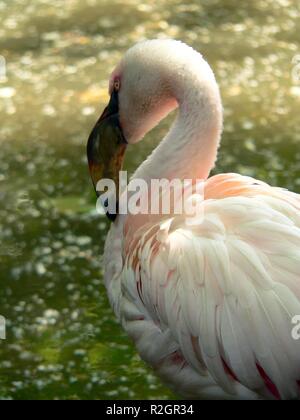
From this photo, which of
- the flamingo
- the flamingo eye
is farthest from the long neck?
the flamingo eye

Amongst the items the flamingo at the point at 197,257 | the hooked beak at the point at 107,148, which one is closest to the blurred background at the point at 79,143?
the flamingo at the point at 197,257

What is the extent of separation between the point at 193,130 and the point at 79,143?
1683mm

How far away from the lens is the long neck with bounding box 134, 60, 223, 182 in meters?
2.39

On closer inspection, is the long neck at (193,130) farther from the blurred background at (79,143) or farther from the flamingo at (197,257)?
the blurred background at (79,143)

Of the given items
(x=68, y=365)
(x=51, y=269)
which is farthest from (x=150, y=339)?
(x=51, y=269)

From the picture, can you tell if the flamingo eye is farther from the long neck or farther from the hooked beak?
the long neck

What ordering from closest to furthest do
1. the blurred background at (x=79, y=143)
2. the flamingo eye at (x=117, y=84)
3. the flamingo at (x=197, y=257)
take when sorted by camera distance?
the flamingo at (x=197, y=257)
the flamingo eye at (x=117, y=84)
the blurred background at (x=79, y=143)

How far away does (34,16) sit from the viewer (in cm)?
531

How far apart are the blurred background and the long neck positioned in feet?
2.27

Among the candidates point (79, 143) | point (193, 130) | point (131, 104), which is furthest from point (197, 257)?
point (79, 143)

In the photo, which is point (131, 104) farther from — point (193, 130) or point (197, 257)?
point (197, 257)

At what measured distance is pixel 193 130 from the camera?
2412 millimetres

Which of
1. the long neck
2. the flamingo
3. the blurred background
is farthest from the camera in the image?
the blurred background

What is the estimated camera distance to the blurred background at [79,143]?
110 inches
